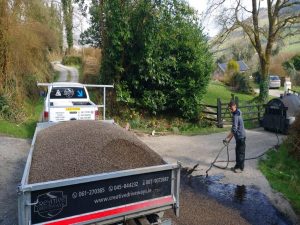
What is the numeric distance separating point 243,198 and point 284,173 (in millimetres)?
2471

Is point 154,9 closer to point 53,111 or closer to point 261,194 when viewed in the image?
point 53,111

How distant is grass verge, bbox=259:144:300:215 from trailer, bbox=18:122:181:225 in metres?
3.61

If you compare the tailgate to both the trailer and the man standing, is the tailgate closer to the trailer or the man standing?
the trailer

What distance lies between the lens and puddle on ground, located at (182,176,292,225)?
6.72m

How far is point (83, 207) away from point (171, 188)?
53.4 inches

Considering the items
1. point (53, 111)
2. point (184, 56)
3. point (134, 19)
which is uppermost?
point (134, 19)

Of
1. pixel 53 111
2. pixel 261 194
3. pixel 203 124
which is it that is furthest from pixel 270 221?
pixel 203 124

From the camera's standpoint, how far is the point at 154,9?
51.8 feet

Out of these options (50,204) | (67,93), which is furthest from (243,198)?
(67,93)

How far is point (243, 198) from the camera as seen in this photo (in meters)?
7.72

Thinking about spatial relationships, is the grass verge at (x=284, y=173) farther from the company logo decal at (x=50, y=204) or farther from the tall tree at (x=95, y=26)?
the tall tree at (x=95, y=26)

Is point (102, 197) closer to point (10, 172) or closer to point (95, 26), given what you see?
point (10, 172)

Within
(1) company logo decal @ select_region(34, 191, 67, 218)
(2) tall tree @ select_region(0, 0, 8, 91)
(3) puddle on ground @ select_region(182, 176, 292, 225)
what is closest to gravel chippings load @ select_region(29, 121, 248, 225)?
(3) puddle on ground @ select_region(182, 176, 292, 225)

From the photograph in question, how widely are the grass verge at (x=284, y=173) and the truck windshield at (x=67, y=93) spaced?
696 cm
